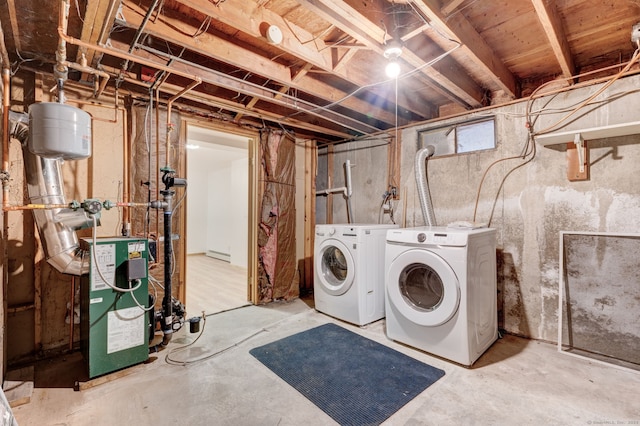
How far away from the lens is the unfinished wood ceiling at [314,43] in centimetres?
167

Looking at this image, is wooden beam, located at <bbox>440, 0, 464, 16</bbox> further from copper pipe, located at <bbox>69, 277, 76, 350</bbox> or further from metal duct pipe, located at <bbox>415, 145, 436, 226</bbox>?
copper pipe, located at <bbox>69, 277, 76, 350</bbox>

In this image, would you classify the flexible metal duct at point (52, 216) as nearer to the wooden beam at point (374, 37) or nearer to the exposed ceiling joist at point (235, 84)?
the exposed ceiling joist at point (235, 84)

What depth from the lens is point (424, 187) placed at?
3.09 m

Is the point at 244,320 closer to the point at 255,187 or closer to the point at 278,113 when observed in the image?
the point at 255,187

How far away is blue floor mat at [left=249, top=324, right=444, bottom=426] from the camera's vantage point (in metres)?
1.70

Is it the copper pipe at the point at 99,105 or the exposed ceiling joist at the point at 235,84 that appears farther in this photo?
the copper pipe at the point at 99,105

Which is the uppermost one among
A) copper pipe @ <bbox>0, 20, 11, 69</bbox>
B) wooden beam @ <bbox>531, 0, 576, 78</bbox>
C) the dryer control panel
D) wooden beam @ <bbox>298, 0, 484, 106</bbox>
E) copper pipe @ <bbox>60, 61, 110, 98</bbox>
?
wooden beam @ <bbox>531, 0, 576, 78</bbox>

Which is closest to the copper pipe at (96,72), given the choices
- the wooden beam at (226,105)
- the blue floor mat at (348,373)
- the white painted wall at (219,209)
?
the wooden beam at (226,105)

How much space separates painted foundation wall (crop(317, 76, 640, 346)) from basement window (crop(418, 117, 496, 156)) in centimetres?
9

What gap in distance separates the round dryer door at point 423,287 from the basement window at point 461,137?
142cm

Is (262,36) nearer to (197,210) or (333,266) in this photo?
(333,266)

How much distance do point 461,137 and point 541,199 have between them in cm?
97

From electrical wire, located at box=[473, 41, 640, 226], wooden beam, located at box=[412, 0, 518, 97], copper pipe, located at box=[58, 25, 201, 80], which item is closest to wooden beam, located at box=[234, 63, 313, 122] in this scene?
copper pipe, located at box=[58, 25, 201, 80]

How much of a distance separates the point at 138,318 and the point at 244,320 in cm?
114
